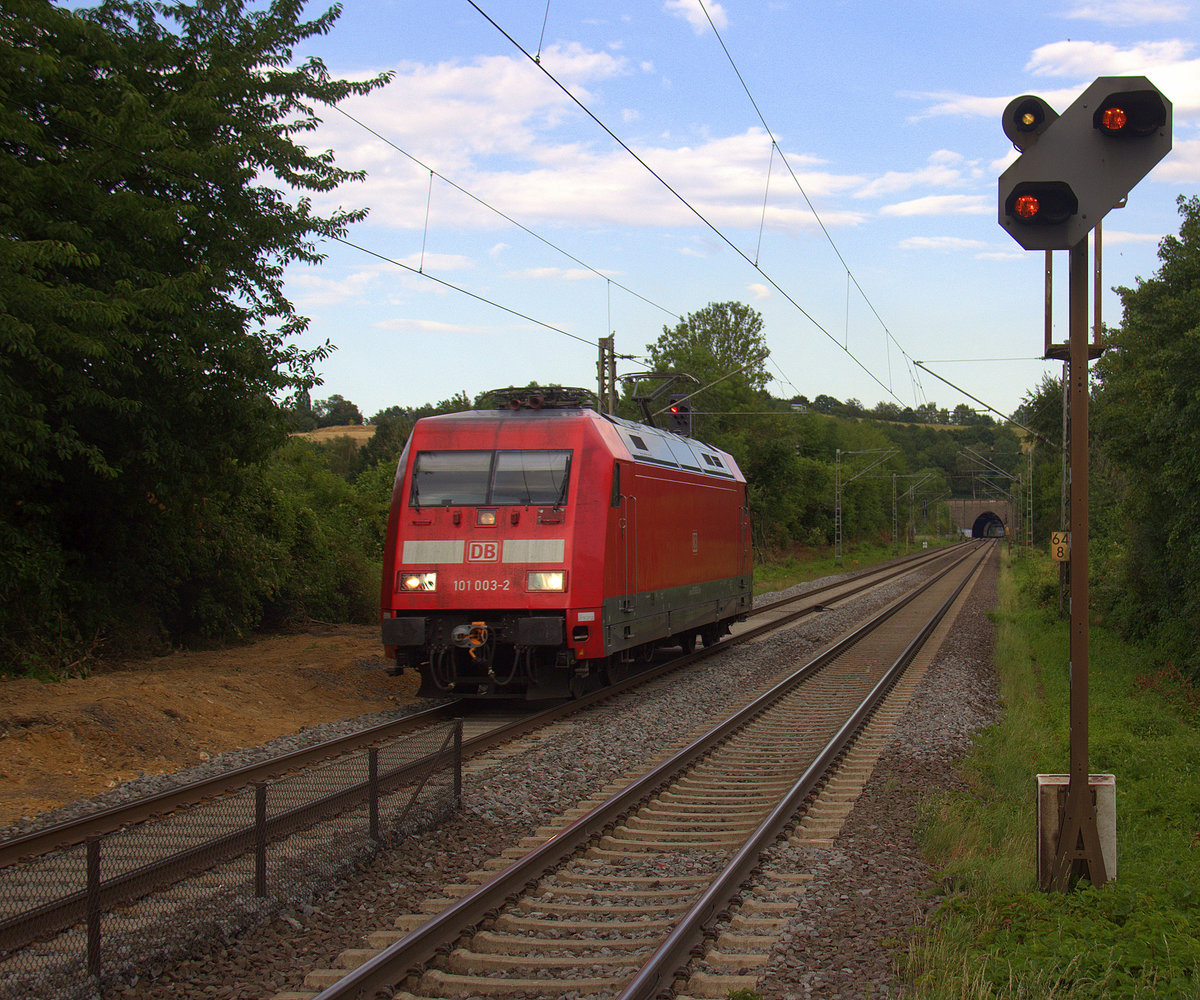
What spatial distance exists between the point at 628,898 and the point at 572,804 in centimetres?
222

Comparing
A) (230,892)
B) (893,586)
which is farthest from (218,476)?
(893,586)

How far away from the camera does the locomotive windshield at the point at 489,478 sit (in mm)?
12500

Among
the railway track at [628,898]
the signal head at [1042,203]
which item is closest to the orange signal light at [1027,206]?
the signal head at [1042,203]

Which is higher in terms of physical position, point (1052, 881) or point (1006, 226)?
point (1006, 226)

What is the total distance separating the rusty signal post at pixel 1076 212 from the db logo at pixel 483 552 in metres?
7.30

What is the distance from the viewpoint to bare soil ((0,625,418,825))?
9.26 meters

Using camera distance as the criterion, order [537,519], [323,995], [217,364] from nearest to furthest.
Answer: [323,995] → [537,519] → [217,364]

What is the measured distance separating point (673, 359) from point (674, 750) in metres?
57.2

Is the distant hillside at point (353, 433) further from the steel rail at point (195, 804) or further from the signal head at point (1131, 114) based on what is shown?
the signal head at point (1131, 114)

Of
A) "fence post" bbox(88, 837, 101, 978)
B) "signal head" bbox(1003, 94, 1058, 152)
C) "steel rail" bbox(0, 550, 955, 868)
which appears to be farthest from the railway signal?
"steel rail" bbox(0, 550, 955, 868)

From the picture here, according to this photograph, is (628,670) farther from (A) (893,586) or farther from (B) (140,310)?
(A) (893,586)

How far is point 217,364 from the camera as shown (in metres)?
14.3

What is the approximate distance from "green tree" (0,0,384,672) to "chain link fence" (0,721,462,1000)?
6744 mm

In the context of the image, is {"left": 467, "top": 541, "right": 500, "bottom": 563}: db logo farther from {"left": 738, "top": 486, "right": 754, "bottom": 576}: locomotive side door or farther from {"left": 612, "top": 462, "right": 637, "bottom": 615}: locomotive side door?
{"left": 738, "top": 486, "right": 754, "bottom": 576}: locomotive side door
